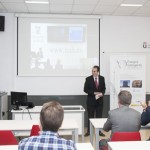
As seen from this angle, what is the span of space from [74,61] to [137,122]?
403 cm

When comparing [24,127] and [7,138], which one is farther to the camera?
[24,127]

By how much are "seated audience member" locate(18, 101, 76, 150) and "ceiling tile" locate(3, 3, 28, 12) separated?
4.85m

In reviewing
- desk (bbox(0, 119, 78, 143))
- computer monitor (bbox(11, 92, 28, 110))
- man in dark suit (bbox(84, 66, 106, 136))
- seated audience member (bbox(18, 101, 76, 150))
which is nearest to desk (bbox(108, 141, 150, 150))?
seated audience member (bbox(18, 101, 76, 150))

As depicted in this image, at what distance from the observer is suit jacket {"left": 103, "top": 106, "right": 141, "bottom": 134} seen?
334 cm

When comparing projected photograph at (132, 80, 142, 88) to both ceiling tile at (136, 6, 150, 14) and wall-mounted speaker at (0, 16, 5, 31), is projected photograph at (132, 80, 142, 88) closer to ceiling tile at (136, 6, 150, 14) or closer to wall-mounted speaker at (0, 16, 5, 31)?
ceiling tile at (136, 6, 150, 14)

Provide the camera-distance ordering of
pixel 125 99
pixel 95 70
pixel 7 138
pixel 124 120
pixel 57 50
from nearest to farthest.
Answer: pixel 7 138, pixel 124 120, pixel 125 99, pixel 95 70, pixel 57 50

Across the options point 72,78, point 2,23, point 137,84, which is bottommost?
point 137,84

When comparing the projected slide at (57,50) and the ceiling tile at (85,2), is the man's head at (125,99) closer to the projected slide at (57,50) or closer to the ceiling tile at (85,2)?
the ceiling tile at (85,2)

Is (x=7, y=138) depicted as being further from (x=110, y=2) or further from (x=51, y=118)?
(x=110, y=2)

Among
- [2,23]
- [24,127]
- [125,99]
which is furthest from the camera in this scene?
[2,23]

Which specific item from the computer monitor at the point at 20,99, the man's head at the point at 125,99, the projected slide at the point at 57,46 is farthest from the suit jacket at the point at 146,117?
Answer: the projected slide at the point at 57,46

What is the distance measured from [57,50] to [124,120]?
417cm

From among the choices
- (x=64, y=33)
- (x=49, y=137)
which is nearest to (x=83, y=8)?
(x=64, y=33)

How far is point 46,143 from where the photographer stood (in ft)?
5.85
